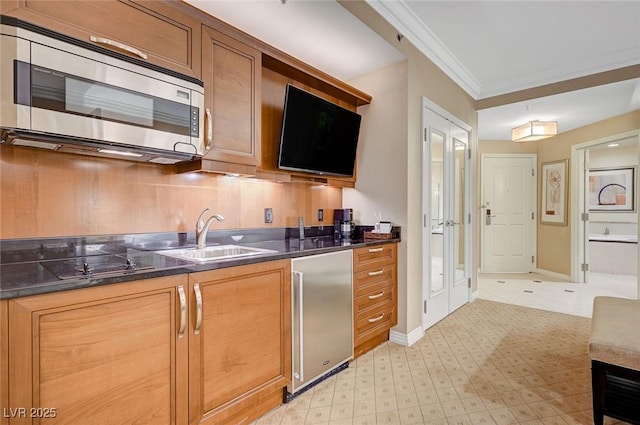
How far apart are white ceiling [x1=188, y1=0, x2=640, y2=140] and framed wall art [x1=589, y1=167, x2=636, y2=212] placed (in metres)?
3.15

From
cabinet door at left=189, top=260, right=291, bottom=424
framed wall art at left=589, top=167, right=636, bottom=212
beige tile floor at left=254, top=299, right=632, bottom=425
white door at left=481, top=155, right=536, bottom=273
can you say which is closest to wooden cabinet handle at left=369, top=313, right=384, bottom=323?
beige tile floor at left=254, top=299, right=632, bottom=425

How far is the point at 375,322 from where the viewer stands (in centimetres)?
263

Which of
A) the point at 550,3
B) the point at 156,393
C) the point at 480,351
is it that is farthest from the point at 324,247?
the point at 550,3

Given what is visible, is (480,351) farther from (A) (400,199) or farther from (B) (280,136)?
(B) (280,136)

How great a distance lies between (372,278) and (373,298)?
165 millimetres

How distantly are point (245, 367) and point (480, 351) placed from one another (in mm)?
2037

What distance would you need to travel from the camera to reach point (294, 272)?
1947 millimetres

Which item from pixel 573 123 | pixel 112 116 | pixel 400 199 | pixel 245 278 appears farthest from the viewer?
pixel 573 123

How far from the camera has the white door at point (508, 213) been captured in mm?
5902

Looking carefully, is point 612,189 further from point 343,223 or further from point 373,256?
point 373,256

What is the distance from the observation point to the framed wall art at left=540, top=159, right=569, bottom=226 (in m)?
5.39

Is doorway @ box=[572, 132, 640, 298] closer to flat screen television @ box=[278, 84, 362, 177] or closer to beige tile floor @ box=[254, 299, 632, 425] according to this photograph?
beige tile floor @ box=[254, 299, 632, 425]

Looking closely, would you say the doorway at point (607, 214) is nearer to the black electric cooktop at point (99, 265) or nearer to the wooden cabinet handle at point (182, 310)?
the wooden cabinet handle at point (182, 310)

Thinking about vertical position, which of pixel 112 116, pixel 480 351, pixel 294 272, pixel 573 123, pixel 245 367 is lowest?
pixel 480 351
